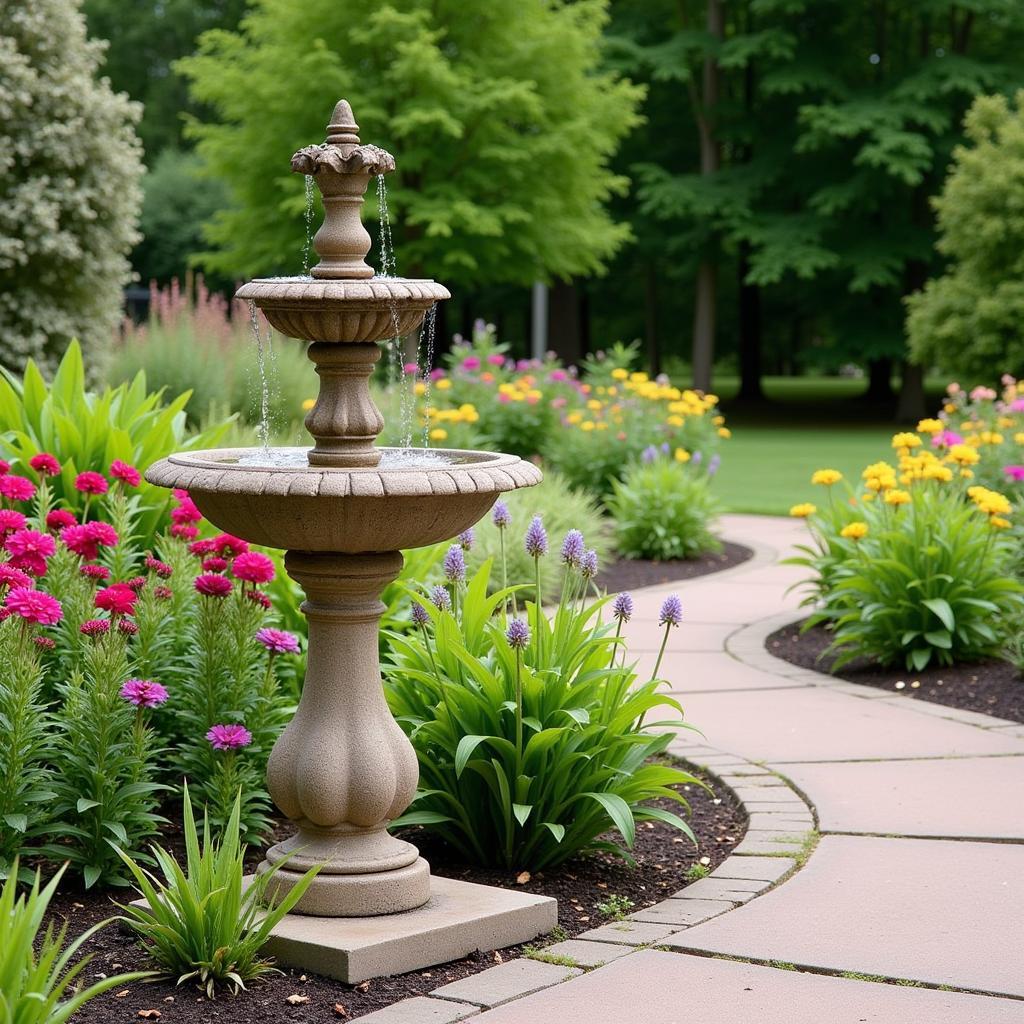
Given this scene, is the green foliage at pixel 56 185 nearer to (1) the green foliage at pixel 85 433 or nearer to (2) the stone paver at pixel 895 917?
(1) the green foliage at pixel 85 433

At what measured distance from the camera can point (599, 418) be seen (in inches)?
508

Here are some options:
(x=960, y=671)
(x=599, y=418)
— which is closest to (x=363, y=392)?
(x=960, y=671)

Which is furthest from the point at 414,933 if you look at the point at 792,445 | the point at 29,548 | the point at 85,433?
the point at 792,445

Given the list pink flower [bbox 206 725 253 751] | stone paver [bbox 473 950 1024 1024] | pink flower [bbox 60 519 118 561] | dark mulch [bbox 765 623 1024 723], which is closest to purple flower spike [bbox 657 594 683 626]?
stone paver [bbox 473 950 1024 1024]

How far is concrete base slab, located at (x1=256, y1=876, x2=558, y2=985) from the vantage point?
134 inches

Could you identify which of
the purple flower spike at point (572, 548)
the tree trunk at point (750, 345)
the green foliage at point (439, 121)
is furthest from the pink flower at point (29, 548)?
the tree trunk at point (750, 345)

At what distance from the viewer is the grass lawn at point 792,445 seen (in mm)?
16891

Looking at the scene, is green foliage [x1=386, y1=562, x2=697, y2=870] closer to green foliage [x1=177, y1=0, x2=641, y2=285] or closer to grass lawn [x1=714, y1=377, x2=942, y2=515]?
grass lawn [x1=714, y1=377, x2=942, y2=515]

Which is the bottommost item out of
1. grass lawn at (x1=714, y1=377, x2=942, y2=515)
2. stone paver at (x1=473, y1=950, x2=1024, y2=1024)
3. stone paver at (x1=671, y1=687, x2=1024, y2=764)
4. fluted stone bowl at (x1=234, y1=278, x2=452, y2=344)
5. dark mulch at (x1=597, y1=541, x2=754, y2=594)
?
grass lawn at (x1=714, y1=377, x2=942, y2=515)

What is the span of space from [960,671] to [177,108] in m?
45.6

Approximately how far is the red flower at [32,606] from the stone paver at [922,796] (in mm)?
2429

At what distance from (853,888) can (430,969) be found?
4.06 ft

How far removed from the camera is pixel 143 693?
12.3 ft

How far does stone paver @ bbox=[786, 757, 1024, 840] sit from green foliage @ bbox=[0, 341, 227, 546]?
2.62 m
